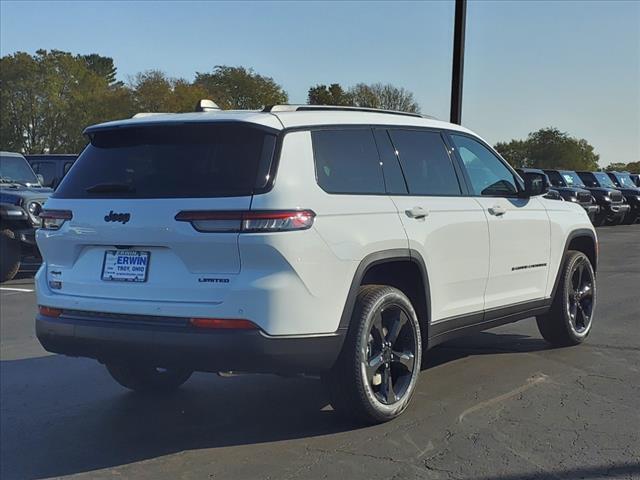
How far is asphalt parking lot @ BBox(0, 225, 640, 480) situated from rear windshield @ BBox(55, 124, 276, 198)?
4.96 feet

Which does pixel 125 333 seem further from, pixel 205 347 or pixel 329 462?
pixel 329 462

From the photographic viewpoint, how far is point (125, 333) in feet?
13.7

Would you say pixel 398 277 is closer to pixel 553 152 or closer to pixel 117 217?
pixel 117 217

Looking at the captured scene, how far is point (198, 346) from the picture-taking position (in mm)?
3994

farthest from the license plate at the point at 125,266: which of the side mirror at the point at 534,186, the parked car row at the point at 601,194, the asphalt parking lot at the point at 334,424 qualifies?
the parked car row at the point at 601,194

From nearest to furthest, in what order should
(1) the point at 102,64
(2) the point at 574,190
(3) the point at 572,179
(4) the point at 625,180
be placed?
(2) the point at 574,190 < (3) the point at 572,179 < (4) the point at 625,180 < (1) the point at 102,64

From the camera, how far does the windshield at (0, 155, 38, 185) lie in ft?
44.8

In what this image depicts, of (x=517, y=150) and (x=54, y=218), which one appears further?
(x=517, y=150)

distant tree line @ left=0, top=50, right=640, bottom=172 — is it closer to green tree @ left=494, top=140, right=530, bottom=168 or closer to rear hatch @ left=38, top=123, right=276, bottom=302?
green tree @ left=494, top=140, right=530, bottom=168

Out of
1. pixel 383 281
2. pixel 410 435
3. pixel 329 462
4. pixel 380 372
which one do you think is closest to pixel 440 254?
pixel 383 281

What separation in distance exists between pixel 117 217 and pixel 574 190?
71.4 ft

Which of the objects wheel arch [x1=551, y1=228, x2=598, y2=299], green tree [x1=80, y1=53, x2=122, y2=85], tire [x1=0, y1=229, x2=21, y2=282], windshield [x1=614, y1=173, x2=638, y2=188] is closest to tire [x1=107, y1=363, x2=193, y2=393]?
wheel arch [x1=551, y1=228, x2=598, y2=299]

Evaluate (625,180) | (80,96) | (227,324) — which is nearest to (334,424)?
(227,324)

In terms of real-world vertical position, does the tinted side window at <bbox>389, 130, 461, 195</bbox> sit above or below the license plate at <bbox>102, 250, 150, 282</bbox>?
above
